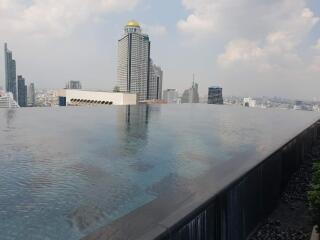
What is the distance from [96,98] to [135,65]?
20648 mm

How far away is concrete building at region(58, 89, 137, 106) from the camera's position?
29891mm

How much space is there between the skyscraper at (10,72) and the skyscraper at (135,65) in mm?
27769

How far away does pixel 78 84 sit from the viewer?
79500 millimetres

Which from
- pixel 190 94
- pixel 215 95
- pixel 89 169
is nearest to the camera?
pixel 89 169

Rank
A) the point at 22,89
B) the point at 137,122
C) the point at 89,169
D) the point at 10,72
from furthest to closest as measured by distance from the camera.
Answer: the point at 10,72
the point at 22,89
the point at 137,122
the point at 89,169

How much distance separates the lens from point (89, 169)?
4.21 metres

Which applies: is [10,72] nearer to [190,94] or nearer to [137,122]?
[190,94]

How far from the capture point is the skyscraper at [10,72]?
63812 millimetres

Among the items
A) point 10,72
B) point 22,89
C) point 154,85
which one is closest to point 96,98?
point 154,85

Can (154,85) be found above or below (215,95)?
above

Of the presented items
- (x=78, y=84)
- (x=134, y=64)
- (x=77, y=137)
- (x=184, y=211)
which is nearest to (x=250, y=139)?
(x=77, y=137)

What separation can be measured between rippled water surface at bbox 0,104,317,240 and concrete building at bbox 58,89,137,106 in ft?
72.6

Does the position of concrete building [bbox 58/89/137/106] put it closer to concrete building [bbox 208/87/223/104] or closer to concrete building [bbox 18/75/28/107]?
concrete building [bbox 208/87/223/104]

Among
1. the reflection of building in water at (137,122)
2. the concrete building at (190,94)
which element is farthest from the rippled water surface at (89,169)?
the concrete building at (190,94)
